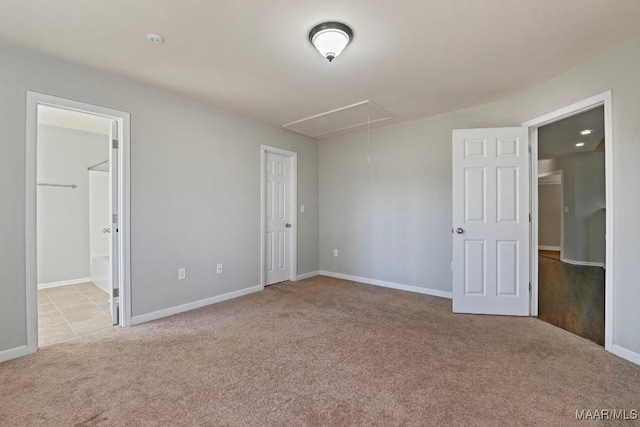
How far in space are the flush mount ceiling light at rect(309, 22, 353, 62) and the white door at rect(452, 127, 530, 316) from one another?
1891 mm

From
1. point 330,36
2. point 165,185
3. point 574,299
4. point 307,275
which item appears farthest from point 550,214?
point 165,185

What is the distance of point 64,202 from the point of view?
463 centimetres

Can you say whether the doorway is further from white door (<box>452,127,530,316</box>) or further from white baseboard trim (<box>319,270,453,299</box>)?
white baseboard trim (<box>319,270,453,299</box>)

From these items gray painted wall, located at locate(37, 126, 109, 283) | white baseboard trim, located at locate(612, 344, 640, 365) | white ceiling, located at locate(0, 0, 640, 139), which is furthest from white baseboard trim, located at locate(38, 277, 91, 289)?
white baseboard trim, located at locate(612, 344, 640, 365)

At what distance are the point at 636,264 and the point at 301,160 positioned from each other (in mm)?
4063

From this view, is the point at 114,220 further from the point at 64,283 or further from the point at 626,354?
the point at 626,354

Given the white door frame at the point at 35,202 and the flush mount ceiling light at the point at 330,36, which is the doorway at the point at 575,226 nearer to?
the flush mount ceiling light at the point at 330,36

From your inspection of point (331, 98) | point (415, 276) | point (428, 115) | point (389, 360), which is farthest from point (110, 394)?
point (428, 115)

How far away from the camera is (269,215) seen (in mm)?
4574

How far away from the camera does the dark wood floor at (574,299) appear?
9.70 feet

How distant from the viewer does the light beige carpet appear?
1680mm

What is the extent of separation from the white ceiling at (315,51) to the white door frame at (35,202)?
390 mm

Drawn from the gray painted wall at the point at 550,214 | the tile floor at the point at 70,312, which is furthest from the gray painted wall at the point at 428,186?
the gray painted wall at the point at 550,214

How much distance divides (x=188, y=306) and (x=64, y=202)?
298cm
